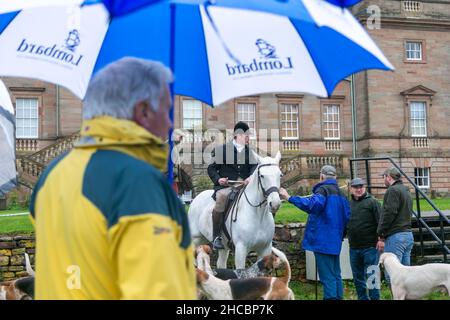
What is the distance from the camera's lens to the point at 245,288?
5.52 m

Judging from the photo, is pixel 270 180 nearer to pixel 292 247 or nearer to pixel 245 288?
pixel 245 288

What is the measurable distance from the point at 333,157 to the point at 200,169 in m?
9.36

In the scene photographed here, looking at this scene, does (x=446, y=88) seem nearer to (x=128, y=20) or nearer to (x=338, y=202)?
(x=338, y=202)

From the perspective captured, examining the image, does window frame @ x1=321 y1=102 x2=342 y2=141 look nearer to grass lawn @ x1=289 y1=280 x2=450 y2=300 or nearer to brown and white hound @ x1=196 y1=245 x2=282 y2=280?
grass lawn @ x1=289 y1=280 x2=450 y2=300

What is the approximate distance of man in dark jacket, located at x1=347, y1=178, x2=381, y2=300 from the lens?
9.20m

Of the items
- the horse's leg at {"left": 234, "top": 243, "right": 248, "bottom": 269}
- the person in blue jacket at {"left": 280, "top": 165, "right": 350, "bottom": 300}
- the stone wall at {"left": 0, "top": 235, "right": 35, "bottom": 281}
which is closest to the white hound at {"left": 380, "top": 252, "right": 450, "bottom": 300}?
the person in blue jacket at {"left": 280, "top": 165, "right": 350, "bottom": 300}

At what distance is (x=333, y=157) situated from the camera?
115ft

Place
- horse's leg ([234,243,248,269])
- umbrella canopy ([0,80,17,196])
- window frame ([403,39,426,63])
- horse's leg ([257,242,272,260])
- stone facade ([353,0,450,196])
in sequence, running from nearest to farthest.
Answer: umbrella canopy ([0,80,17,196])
horse's leg ([234,243,248,269])
horse's leg ([257,242,272,260])
stone facade ([353,0,450,196])
window frame ([403,39,426,63])

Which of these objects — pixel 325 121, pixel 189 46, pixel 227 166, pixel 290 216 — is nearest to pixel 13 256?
pixel 227 166

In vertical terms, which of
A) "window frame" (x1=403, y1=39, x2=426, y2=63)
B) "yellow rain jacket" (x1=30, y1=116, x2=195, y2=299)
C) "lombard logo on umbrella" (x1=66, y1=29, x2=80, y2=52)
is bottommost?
"yellow rain jacket" (x1=30, y1=116, x2=195, y2=299)

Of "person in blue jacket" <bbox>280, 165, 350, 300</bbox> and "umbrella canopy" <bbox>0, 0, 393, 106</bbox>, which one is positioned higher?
"umbrella canopy" <bbox>0, 0, 393, 106</bbox>

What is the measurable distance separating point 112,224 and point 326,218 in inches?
280

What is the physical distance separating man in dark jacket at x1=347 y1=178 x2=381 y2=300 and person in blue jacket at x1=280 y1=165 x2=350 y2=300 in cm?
44
